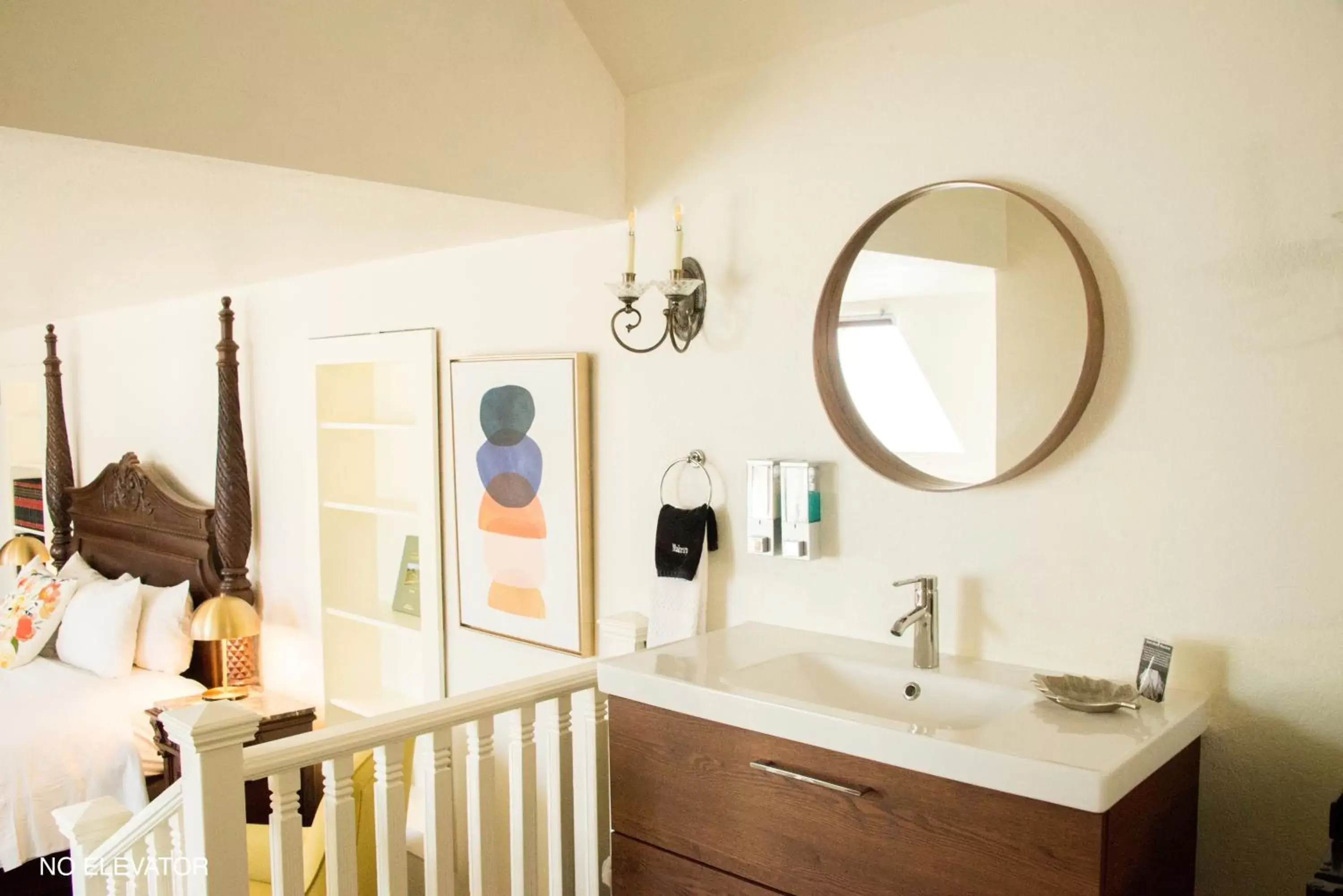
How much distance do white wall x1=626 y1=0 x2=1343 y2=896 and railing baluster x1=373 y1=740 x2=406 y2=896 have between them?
2.91ft

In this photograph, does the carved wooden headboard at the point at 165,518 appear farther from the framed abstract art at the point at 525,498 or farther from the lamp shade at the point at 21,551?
the framed abstract art at the point at 525,498

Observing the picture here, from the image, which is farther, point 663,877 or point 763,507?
point 763,507

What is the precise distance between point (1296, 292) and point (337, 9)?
1672mm

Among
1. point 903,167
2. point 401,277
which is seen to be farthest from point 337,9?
point 401,277

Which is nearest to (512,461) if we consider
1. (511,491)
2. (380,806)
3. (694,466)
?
(511,491)

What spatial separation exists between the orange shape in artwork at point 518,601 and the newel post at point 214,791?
110 centimetres

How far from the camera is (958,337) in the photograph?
1.89 metres

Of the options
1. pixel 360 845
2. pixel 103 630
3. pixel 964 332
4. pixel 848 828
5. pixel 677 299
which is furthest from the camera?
pixel 103 630

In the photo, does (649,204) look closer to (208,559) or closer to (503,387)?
(503,387)

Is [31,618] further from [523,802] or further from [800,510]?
[800,510]

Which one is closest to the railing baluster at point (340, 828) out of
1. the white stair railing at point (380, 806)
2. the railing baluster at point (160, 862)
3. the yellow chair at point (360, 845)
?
the white stair railing at point (380, 806)

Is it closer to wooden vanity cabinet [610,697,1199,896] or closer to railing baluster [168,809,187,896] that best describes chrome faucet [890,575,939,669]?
wooden vanity cabinet [610,697,1199,896]

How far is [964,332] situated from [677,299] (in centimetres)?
67

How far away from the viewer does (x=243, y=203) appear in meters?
2.23
